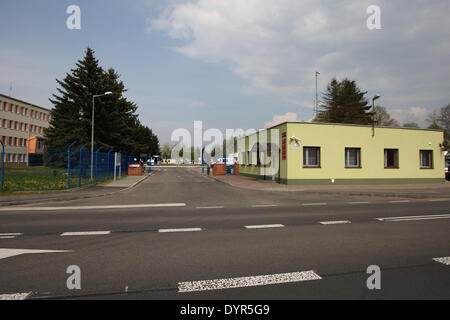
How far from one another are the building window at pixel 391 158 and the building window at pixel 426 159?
9.62ft

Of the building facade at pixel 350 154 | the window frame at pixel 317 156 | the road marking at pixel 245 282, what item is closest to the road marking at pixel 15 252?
the road marking at pixel 245 282

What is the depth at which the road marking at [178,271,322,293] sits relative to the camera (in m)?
3.45

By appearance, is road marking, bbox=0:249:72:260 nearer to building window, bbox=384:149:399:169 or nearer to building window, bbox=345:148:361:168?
building window, bbox=345:148:361:168

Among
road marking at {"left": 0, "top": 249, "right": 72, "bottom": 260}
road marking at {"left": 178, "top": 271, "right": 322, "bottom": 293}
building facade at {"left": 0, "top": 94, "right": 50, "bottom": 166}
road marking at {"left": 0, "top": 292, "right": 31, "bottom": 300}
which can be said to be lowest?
road marking at {"left": 0, "top": 249, "right": 72, "bottom": 260}

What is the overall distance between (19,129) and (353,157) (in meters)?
68.5

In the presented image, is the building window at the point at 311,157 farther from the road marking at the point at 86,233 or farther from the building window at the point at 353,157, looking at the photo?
the road marking at the point at 86,233

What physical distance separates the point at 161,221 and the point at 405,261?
5.74 metres

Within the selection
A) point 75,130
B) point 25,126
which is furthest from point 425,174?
point 25,126

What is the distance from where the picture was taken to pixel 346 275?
12.7 ft

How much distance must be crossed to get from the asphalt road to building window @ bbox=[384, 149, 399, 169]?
15.5 metres

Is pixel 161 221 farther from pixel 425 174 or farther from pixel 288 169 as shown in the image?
pixel 425 174

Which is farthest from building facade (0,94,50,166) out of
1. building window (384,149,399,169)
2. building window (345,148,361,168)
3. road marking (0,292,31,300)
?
road marking (0,292,31,300)

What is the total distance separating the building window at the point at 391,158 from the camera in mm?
22609

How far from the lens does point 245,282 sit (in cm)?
361
